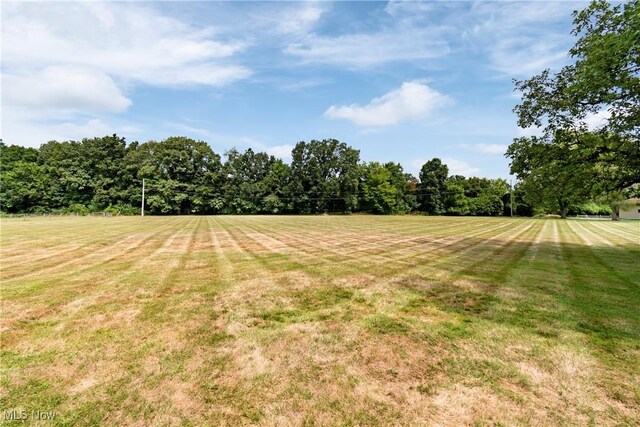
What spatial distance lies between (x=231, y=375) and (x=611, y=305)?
24.1ft

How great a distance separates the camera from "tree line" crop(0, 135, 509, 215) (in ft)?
214

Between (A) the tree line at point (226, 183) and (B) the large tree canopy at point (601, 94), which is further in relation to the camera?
(A) the tree line at point (226, 183)

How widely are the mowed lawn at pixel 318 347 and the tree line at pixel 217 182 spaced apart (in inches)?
2543

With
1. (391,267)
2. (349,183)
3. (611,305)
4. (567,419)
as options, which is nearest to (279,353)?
(567,419)

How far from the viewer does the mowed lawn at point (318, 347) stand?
10.1ft

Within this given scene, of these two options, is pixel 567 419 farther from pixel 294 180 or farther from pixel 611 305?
pixel 294 180

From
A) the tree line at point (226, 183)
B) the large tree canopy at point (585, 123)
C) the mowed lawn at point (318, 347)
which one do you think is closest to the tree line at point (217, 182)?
the tree line at point (226, 183)

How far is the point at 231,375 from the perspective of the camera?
365 cm

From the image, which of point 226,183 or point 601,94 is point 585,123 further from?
point 226,183

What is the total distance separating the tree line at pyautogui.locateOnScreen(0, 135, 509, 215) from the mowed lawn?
212 feet

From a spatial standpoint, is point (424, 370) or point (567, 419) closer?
point (567, 419)

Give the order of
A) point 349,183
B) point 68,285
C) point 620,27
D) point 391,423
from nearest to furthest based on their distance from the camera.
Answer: point 391,423 → point 68,285 → point 620,27 → point 349,183

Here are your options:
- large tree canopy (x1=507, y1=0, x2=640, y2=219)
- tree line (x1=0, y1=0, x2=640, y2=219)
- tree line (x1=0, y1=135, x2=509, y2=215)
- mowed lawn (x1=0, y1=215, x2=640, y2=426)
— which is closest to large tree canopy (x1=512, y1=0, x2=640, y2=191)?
large tree canopy (x1=507, y1=0, x2=640, y2=219)

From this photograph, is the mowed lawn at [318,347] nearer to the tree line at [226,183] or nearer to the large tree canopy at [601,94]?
the large tree canopy at [601,94]
